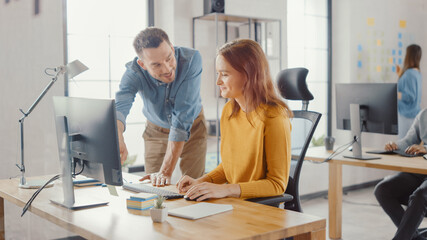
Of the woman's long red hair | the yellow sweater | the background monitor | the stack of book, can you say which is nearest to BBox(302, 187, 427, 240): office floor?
the background monitor

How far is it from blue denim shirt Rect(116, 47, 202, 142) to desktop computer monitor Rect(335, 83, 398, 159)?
1.13m

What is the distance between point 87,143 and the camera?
1.78 m

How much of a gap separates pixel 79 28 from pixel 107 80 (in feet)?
1.40

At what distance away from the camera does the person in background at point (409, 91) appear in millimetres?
4550

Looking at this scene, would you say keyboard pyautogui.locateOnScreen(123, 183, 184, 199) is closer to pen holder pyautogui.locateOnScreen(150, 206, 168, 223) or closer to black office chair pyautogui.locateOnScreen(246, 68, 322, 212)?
pen holder pyautogui.locateOnScreen(150, 206, 168, 223)

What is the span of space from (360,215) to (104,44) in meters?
2.57

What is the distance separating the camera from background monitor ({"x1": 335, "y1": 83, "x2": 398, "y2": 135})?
309cm

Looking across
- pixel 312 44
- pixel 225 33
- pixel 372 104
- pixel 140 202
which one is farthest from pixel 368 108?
pixel 140 202

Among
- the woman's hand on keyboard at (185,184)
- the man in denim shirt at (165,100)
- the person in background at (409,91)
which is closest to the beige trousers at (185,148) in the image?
the man in denim shirt at (165,100)

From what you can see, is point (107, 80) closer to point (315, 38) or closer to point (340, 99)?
point (340, 99)

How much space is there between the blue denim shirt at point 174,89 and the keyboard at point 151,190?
1.86 feet

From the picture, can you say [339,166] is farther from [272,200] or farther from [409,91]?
[272,200]

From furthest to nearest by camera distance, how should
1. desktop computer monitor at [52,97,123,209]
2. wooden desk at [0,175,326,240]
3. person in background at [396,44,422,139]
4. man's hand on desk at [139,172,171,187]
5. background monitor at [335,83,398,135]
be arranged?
1. person in background at [396,44,422,139]
2. background monitor at [335,83,398,135]
3. man's hand on desk at [139,172,171,187]
4. desktop computer monitor at [52,97,123,209]
5. wooden desk at [0,175,326,240]

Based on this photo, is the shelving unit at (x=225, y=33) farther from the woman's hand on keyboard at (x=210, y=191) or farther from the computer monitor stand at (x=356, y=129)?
the woman's hand on keyboard at (x=210, y=191)
